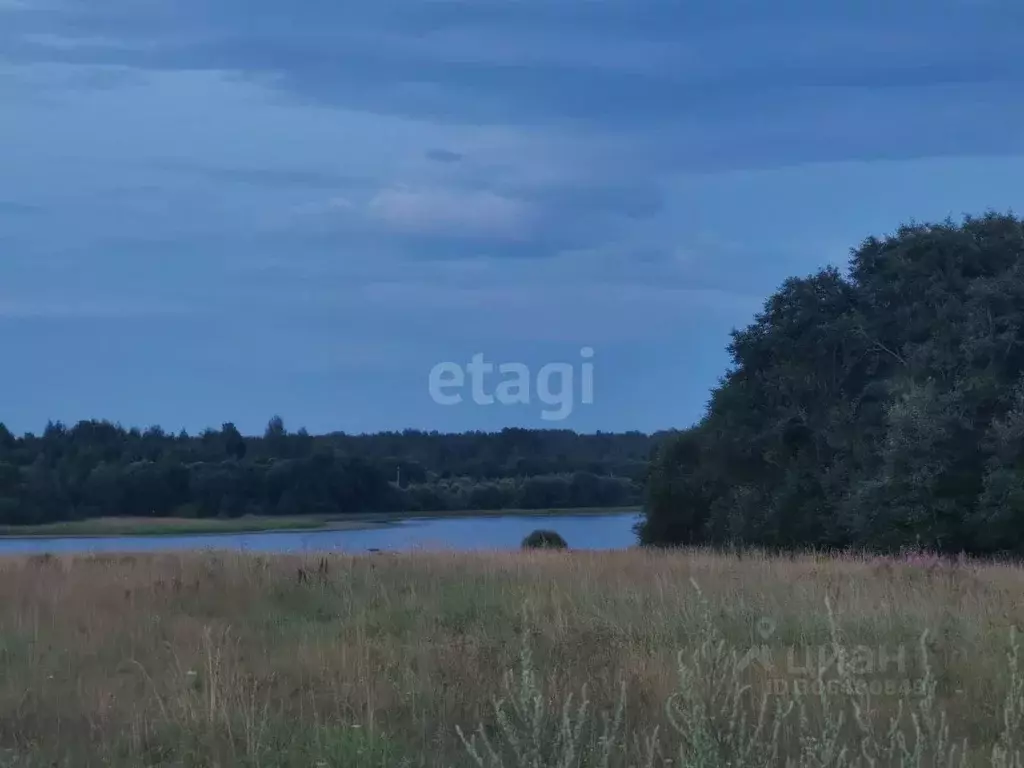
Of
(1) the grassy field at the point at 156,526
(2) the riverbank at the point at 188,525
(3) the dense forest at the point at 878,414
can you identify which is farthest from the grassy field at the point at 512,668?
(1) the grassy field at the point at 156,526

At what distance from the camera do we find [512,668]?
6355 mm

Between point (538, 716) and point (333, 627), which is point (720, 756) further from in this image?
point (333, 627)

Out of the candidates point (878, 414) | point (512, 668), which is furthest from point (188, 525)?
point (512, 668)

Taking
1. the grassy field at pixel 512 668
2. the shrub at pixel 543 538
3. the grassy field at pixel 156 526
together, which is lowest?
the grassy field at pixel 156 526

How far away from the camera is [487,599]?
966cm

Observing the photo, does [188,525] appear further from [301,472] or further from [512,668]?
[512,668]

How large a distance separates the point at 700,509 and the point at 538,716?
31909mm

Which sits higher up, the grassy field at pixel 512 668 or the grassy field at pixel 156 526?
the grassy field at pixel 512 668

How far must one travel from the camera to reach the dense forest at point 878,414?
2527 cm

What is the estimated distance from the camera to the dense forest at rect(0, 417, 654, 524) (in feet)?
135
